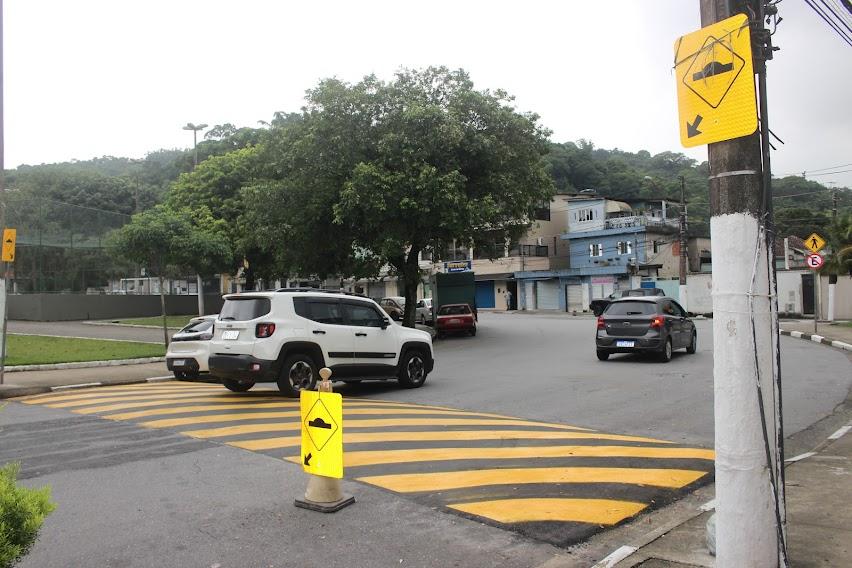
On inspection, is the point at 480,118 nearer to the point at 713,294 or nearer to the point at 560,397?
the point at 560,397

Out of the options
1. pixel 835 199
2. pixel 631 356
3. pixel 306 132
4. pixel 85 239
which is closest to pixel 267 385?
pixel 631 356

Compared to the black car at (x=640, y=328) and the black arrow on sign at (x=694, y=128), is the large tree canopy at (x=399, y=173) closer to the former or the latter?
the black car at (x=640, y=328)

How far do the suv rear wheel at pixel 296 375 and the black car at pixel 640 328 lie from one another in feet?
28.4

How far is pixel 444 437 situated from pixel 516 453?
3.72ft

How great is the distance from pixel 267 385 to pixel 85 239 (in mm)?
29439

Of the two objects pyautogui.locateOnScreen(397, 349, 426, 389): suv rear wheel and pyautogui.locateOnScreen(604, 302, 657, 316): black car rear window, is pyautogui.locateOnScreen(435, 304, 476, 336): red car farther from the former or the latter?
pyautogui.locateOnScreen(397, 349, 426, 389): suv rear wheel

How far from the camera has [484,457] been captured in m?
6.99

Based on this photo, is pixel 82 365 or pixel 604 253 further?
pixel 604 253

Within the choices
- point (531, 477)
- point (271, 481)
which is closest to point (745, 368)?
point (531, 477)

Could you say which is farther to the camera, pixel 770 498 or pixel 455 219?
pixel 455 219

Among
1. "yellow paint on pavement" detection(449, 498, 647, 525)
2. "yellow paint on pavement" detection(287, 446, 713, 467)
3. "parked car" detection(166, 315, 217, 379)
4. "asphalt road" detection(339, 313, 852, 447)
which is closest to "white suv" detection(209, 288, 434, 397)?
"asphalt road" detection(339, 313, 852, 447)

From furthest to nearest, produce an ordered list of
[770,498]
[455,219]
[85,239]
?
[85,239] → [455,219] → [770,498]

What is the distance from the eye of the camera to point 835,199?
41312 mm

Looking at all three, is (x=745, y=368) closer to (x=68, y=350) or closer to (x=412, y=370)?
(x=412, y=370)
